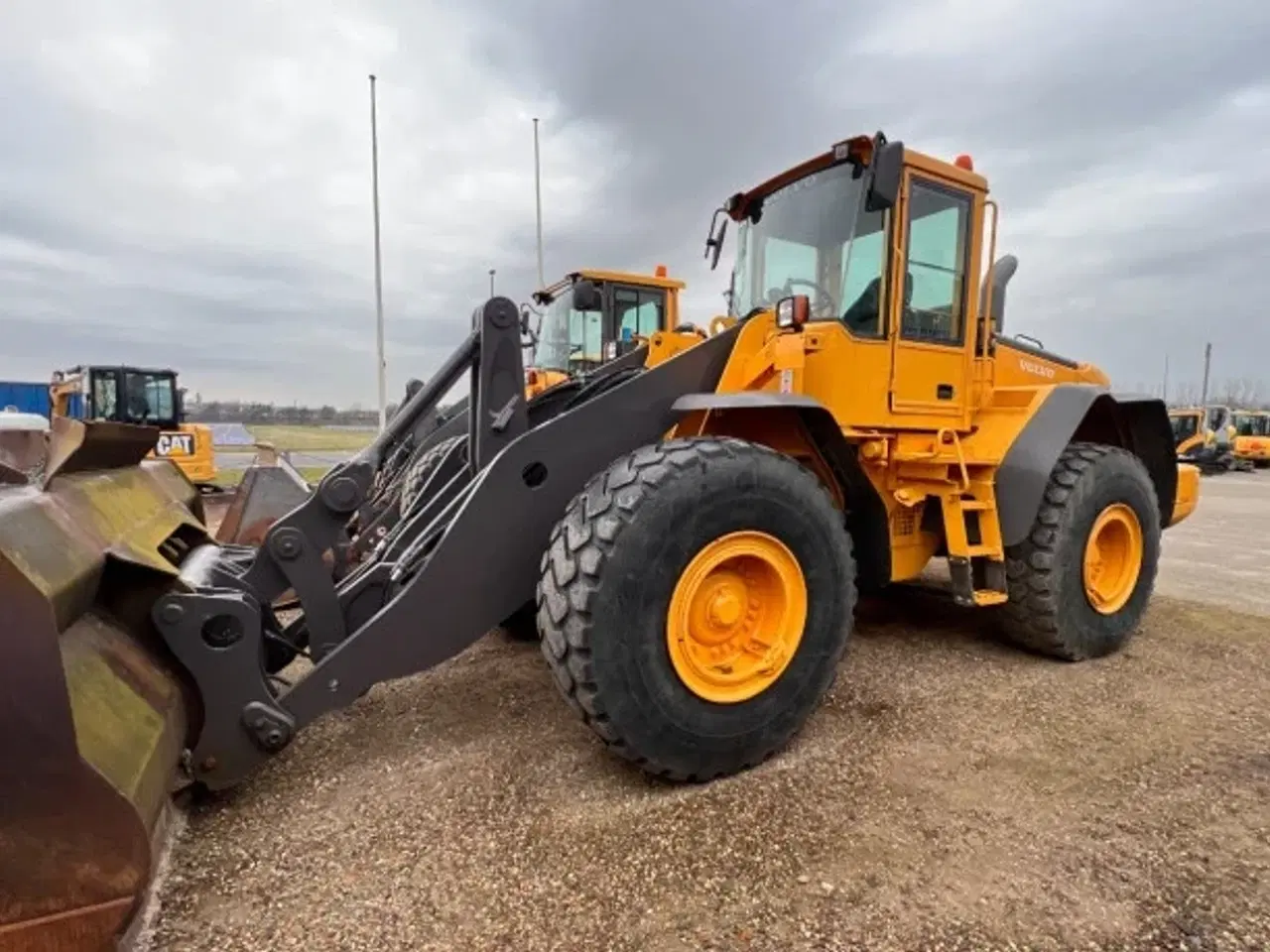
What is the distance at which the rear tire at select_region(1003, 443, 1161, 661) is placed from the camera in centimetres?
412

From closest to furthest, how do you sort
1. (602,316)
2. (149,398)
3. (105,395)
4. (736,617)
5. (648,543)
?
(648,543) < (736,617) < (602,316) < (105,395) < (149,398)

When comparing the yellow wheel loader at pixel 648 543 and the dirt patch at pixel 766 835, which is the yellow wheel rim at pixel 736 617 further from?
the dirt patch at pixel 766 835

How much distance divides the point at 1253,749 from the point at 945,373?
2.17 meters

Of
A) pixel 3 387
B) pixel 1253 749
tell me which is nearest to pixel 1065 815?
pixel 1253 749

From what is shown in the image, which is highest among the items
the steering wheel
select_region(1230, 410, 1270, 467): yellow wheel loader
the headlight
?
the steering wheel

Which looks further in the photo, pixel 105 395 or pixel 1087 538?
pixel 105 395

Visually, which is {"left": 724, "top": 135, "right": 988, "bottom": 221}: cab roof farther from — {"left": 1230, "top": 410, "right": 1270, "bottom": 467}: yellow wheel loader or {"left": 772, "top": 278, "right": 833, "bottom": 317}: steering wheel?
{"left": 1230, "top": 410, "right": 1270, "bottom": 467}: yellow wheel loader

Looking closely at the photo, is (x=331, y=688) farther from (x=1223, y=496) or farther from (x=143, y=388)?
(x=1223, y=496)

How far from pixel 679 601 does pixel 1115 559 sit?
3.41m

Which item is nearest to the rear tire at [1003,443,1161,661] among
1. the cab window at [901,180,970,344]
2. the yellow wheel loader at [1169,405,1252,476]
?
the cab window at [901,180,970,344]

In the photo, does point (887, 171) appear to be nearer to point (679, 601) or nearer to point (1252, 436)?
point (679, 601)

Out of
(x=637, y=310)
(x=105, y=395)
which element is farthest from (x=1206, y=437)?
(x=105, y=395)

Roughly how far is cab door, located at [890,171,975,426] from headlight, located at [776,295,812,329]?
2.08 ft

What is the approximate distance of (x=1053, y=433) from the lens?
13.6ft
